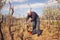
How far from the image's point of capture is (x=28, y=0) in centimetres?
464

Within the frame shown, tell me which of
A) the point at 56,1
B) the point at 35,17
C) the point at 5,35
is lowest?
the point at 5,35

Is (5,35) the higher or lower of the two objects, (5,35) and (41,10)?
the lower

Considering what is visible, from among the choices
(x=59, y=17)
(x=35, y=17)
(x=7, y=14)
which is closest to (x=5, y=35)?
(x=7, y=14)

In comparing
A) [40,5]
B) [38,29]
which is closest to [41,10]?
[40,5]

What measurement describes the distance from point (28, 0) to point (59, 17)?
71 centimetres

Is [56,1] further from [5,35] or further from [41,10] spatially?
[5,35]

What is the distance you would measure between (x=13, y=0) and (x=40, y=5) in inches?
22.2

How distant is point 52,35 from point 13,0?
3.48ft

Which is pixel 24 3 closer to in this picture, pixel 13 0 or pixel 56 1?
pixel 13 0

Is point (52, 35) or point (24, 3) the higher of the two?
point (24, 3)

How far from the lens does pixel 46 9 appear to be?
453 cm

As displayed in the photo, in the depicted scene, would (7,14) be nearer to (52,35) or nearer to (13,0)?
(13,0)

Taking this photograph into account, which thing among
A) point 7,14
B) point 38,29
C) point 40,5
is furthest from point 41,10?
point 7,14

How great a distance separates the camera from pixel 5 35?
4719 mm
